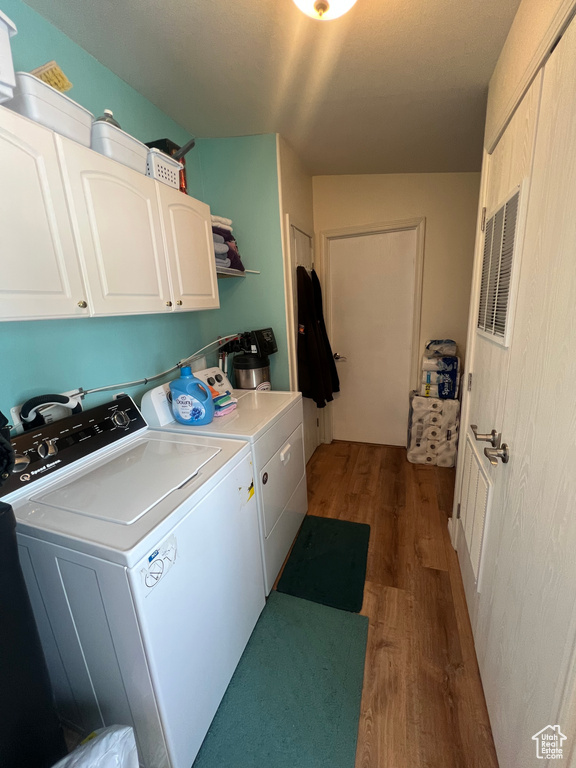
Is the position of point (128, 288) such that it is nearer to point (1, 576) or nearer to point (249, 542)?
point (1, 576)

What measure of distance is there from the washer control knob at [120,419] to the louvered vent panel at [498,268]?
5.09 feet

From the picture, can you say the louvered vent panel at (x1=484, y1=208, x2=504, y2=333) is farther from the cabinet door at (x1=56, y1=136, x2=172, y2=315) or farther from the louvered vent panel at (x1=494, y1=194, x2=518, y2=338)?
the cabinet door at (x1=56, y1=136, x2=172, y2=315)

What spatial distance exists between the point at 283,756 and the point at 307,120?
283 centimetres

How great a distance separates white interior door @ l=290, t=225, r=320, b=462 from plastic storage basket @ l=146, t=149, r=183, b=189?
0.93 meters

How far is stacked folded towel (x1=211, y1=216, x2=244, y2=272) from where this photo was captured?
6.37 feet

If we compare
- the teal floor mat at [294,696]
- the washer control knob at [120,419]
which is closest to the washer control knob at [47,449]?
the washer control knob at [120,419]

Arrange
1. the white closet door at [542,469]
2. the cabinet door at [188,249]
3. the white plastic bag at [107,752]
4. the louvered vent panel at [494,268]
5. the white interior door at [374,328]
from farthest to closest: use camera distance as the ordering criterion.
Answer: the white interior door at [374,328]
the cabinet door at [188,249]
the louvered vent panel at [494,268]
the white plastic bag at [107,752]
the white closet door at [542,469]

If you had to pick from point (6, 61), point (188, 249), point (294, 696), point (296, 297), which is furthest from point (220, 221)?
point (294, 696)

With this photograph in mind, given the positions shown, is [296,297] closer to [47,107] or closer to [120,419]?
[120,419]

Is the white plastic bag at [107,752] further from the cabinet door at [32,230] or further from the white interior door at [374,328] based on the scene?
the white interior door at [374,328]

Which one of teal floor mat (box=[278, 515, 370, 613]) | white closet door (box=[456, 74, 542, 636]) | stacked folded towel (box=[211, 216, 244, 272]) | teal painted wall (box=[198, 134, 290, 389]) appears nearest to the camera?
white closet door (box=[456, 74, 542, 636])

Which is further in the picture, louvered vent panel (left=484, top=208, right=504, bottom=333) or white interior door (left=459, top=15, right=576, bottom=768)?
louvered vent panel (left=484, top=208, right=504, bottom=333)

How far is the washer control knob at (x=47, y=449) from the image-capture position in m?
1.13

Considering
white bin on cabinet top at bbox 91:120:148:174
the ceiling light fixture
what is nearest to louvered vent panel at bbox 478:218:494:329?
the ceiling light fixture
